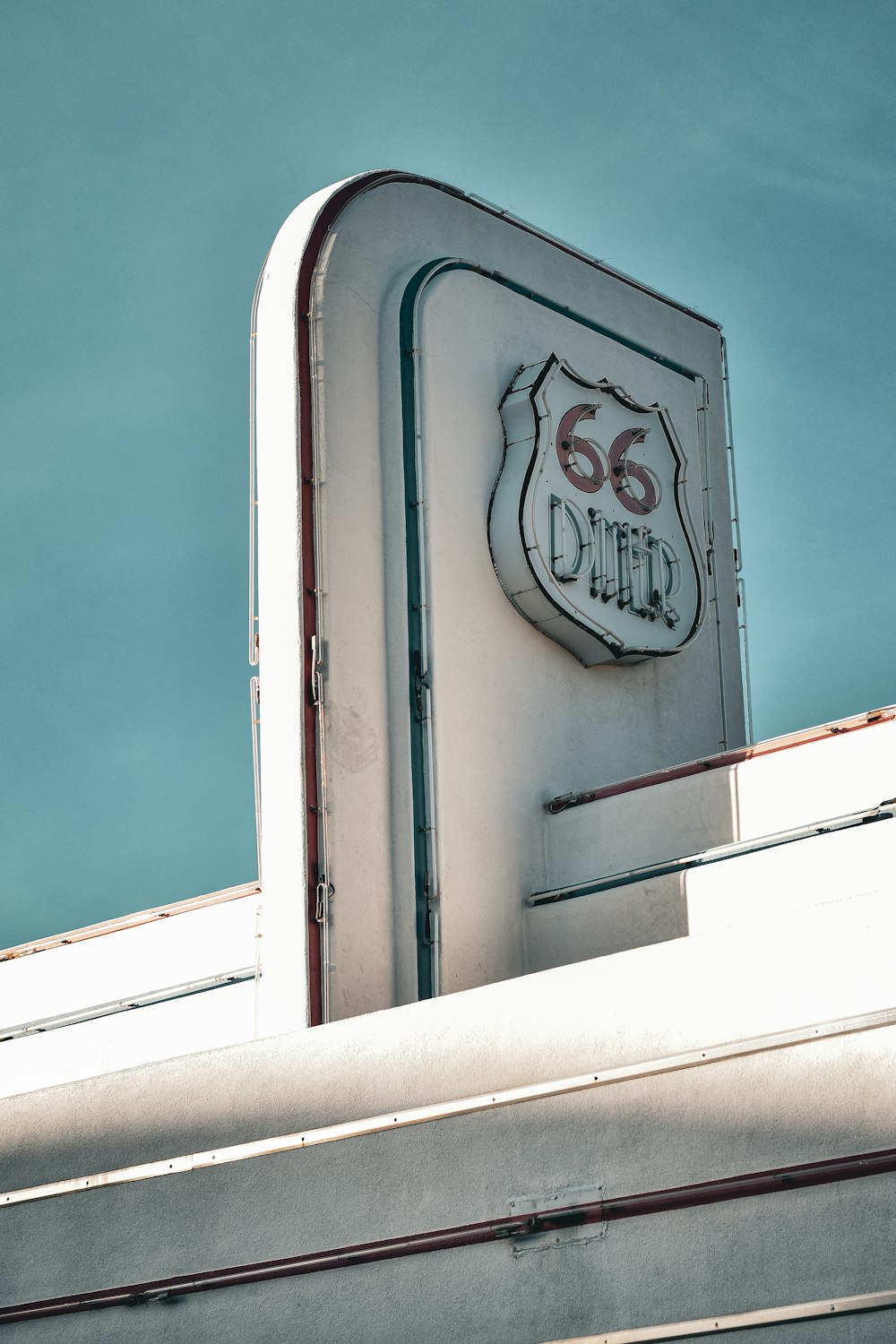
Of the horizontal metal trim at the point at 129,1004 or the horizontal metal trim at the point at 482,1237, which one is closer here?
the horizontal metal trim at the point at 482,1237

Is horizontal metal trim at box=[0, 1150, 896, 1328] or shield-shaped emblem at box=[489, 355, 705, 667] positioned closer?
horizontal metal trim at box=[0, 1150, 896, 1328]

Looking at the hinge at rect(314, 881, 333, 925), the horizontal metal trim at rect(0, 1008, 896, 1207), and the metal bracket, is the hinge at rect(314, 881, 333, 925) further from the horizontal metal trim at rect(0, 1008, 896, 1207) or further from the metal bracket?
the metal bracket

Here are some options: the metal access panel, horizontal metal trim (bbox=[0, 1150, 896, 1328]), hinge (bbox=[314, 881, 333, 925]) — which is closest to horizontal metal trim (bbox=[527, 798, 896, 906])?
the metal access panel

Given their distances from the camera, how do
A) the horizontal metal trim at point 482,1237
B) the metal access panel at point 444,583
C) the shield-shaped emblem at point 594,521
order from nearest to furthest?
the horizontal metal trim at point 482,1237
the metal access panel at point 444,583
the shield-shaped emblem at point 594,521

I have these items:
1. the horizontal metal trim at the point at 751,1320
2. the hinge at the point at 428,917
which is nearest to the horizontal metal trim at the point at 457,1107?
the horizontal metal trim at the point at 751,1320

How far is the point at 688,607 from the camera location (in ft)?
42.1

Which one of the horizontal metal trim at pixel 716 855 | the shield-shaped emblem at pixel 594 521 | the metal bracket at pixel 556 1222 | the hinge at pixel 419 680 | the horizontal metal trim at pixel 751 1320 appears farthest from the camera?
the shield-shaped emblem at pixel 594 521

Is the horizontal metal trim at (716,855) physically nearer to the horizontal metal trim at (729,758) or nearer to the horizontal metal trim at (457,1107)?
the horizontal metal trim at (729,758)

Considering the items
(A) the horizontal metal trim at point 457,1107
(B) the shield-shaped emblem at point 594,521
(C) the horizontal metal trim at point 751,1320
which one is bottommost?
(C) the horizontal metal trim at point 751,1320

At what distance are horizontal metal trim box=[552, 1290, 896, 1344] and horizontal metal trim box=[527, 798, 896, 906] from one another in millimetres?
3452

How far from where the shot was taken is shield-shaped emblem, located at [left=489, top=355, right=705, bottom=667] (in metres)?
11.5

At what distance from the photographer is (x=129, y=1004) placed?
12719 mm

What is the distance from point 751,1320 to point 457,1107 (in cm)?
161

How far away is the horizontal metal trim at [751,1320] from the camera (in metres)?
6.66
